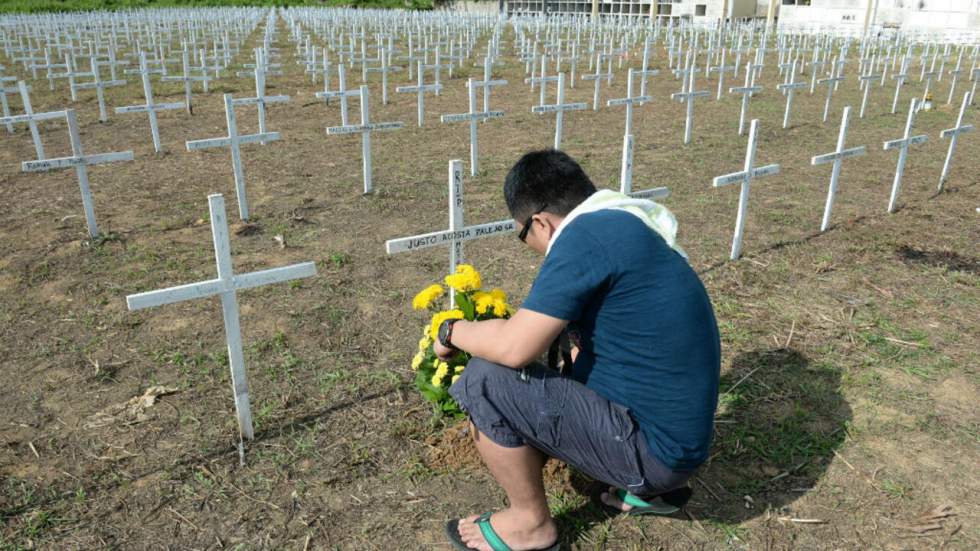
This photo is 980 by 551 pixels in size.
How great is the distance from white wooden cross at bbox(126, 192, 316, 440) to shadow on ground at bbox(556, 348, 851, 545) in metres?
1.39

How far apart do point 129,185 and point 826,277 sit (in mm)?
6576

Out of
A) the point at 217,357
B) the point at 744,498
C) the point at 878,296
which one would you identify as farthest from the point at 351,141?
the point at 744,498

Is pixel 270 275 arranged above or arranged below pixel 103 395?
above

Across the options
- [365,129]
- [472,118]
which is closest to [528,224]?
[365,129]

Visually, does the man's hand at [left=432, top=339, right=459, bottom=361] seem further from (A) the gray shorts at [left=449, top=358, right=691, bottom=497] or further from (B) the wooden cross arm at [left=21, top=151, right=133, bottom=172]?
(B) the wooden cross arm at [left=21, top=151, right=133, bottom=172]

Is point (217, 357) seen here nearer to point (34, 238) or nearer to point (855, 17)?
point (34, 238)

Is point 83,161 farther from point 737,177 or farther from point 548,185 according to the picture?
point 737,177

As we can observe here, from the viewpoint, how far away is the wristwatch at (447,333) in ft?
7.97

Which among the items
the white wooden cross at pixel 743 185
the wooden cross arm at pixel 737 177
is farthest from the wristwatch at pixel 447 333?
the white wooden cross at pixel 743 185

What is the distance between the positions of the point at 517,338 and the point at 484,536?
751 millimetres

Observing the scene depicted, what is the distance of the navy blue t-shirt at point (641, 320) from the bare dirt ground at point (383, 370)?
22.8 inches

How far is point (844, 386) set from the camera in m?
3.47

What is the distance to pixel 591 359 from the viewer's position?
2352 millimetres

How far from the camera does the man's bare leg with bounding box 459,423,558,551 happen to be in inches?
89.0
